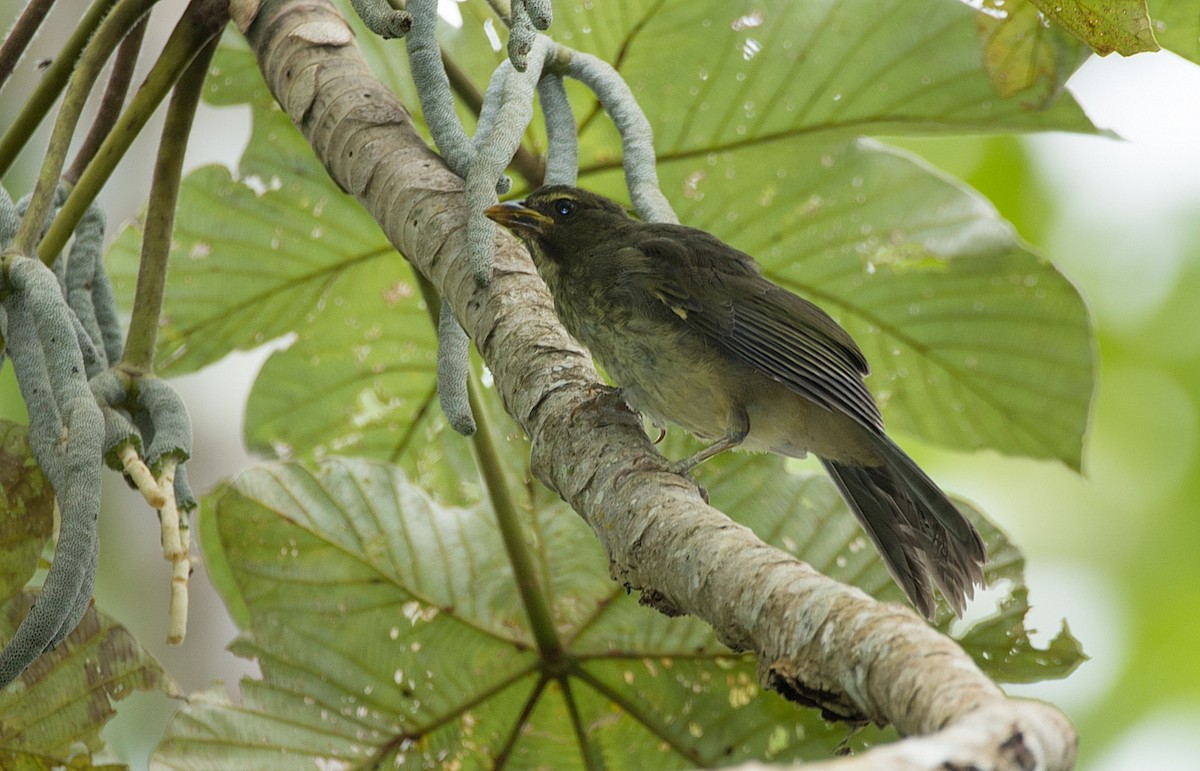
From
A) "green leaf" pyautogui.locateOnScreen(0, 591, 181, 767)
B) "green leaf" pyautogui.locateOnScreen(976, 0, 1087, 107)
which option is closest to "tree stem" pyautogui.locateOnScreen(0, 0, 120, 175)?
"green leaf" pyautogui.locateOnScreen(0, 591, 181, 767)

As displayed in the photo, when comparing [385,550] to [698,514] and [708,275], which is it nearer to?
[708,275]

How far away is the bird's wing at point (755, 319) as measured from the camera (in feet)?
9.93

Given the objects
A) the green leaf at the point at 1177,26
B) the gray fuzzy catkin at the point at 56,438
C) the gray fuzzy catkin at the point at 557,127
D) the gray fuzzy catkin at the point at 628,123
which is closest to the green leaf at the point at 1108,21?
the green leaf at the point at 1177,26

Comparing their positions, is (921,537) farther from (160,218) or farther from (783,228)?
(160,218)

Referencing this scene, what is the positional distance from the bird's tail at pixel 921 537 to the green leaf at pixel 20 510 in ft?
5.72

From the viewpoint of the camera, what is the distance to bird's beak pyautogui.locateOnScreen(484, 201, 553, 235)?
3.19 meters

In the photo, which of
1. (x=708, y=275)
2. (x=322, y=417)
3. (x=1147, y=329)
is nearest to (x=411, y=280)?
(x=322, y=417)

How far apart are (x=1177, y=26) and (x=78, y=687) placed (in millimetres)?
2729

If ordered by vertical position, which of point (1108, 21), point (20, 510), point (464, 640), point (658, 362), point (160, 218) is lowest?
point (464, 640)

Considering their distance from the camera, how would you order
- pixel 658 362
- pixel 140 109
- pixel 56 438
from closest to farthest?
pixel 56 438 → pixel 140 109 → pixel 658 362

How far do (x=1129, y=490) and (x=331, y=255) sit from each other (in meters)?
6.12

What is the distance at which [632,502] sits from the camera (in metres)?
1.80

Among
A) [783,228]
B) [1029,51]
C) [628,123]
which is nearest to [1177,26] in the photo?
[1029,51]

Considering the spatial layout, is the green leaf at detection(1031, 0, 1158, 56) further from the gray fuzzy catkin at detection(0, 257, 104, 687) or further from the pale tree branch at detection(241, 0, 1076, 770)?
the gray fuzzy catkin at detection(0, 257, 104, 687)
